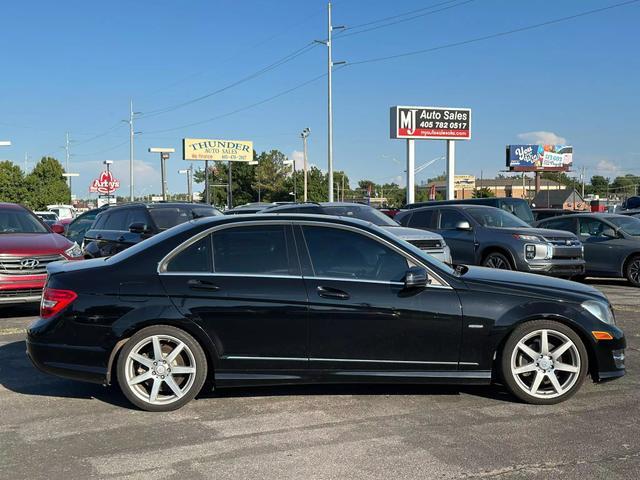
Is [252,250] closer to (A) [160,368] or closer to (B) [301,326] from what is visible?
(B) [301,326]

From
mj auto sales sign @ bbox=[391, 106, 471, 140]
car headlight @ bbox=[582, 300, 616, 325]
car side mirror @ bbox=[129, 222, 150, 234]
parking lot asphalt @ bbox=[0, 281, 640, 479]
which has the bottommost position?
parking lot asphalt @ bbox=[0, 281, 640, 479]

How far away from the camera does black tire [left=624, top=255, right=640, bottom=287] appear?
12984 mm

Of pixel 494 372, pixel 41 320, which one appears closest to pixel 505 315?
pixel 494 372

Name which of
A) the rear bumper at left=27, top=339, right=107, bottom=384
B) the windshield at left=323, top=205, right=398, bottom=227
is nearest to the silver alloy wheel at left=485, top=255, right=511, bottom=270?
the windshield at left=323, top=205, right=398, bottom=227

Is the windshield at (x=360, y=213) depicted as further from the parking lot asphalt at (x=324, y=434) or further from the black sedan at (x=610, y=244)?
the parking lot asphalt at (x=324, y=434)

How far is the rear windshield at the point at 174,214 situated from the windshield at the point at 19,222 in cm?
194

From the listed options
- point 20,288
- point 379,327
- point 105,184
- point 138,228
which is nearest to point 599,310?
point 379,327

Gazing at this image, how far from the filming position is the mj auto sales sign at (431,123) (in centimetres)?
4028

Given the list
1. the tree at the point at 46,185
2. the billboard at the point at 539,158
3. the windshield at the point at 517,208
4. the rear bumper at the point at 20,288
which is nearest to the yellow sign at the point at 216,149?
the tree at the point at 46,185

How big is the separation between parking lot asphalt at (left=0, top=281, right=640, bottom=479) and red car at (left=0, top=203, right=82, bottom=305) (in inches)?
127

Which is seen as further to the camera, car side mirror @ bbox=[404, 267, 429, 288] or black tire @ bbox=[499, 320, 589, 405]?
black tire @ bbox=[499, 320, 589, 405]

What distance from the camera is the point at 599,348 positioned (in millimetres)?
5160

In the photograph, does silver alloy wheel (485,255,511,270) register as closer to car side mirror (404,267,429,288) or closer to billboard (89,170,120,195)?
car side mirror (404,267,429,288)

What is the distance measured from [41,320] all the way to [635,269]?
11.8 meters
